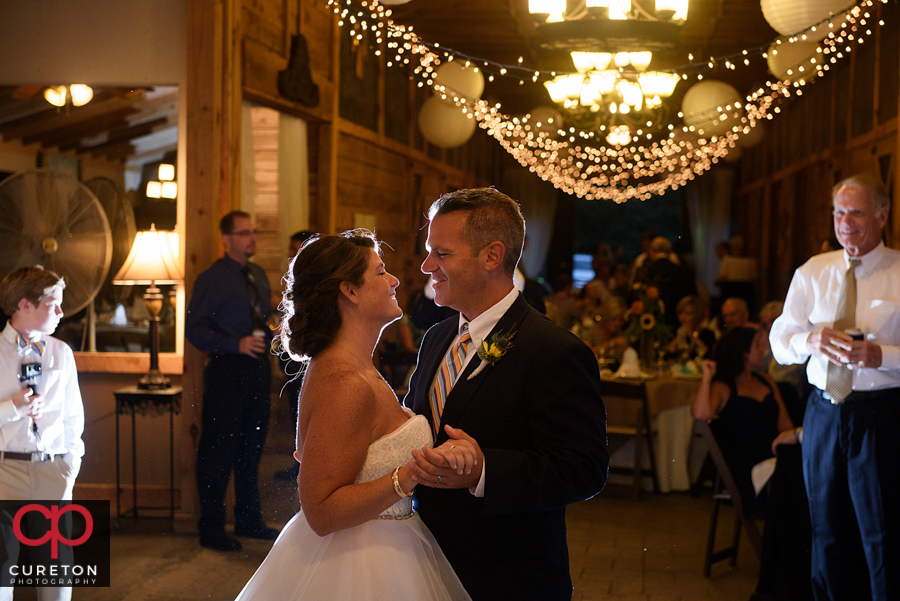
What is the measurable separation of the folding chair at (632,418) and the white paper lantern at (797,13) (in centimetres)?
212

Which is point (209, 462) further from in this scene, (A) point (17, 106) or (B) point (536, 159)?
(B) point (536, 159)

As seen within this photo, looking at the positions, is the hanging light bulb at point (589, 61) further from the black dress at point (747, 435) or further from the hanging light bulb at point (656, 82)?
the black dress at point (747, 435)

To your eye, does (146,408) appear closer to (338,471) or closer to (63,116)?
(63,116)

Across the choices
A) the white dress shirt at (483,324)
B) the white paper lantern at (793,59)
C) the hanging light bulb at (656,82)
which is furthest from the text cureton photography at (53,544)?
the white paper lantern at (793,59)

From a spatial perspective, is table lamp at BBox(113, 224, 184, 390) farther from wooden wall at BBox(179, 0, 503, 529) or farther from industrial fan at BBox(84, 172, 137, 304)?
industrial fan at BBox(84, 172, 137, 304)

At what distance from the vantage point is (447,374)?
1734 millimetres

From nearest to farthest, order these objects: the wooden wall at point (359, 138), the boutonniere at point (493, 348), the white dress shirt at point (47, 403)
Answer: the boutonniere at point (493, 348) < the white dress shirt at point (47, 403) < the wooden wall at point (359, 138)

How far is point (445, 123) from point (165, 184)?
5.51 feet

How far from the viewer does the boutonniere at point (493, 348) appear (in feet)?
5.34

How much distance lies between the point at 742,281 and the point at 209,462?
134 inches

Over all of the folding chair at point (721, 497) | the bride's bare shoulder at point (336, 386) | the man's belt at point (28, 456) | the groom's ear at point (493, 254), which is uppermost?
the groom's ear at point (493, 254)

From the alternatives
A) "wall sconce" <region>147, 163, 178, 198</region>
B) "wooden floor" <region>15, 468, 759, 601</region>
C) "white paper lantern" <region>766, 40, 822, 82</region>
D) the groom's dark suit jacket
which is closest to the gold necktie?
"wooden floor" <region>15, 468, 759, 601</region>

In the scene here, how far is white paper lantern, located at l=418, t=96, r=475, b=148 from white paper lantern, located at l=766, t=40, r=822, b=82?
5.67 ft

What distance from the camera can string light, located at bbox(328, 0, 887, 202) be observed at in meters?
4.77
